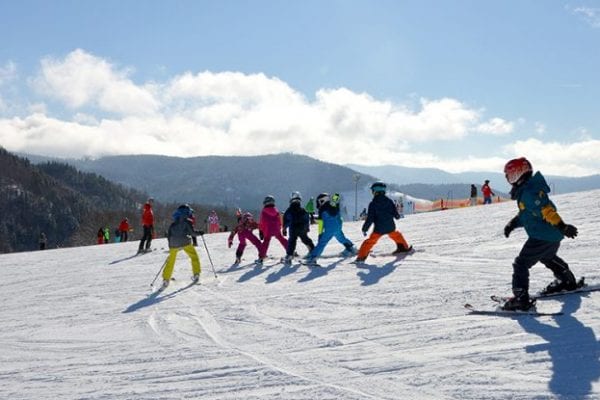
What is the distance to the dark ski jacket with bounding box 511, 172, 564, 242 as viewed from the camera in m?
5.28

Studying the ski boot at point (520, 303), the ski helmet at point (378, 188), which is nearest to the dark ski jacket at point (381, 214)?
the ski helmet at point (378, 188)

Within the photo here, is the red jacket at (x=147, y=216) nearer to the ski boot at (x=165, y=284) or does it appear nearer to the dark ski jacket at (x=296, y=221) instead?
the dark ski jacket at (x=296, y=221)

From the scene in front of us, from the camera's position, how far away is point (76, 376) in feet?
14.9

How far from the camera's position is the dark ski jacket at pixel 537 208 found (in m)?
5.28

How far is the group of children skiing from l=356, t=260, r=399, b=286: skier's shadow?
1.90ft

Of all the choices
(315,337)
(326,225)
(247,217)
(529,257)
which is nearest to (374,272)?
(326,225)

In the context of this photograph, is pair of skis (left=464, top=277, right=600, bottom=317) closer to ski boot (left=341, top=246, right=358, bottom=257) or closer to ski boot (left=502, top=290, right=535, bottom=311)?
ski boot (left=502, top=290, right=535, bottom=311)

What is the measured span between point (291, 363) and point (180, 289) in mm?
4923

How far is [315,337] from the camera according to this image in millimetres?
5086

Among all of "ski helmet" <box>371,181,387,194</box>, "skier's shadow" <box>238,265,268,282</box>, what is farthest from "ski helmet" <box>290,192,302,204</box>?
"ski helmet" <box>371,181,387,194</box>

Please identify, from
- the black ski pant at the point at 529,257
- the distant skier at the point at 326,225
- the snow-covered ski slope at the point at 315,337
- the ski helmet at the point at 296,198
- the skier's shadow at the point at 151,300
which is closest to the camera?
the snow-covered ski slope at the point at 315,337

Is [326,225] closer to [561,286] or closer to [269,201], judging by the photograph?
[269,201]

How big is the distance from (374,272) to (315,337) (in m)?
3.83

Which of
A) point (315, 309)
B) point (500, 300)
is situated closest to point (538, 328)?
point (500, 300)
